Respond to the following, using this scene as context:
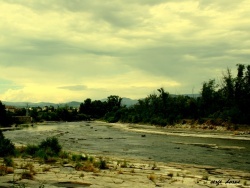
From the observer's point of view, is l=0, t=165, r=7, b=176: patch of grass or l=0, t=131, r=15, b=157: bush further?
l=0, t=131, r=15, b=157: bush

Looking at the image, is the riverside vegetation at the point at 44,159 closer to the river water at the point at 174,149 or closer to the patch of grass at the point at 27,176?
the patch of grass at the point at 27,176

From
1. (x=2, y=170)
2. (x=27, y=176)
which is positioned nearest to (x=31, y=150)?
(x=2, y=170)

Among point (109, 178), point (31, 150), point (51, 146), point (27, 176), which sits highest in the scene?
point (51, 146)

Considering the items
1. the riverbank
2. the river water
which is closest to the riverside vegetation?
the riverbank

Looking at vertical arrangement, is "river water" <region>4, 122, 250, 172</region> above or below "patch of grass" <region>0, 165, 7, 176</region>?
below

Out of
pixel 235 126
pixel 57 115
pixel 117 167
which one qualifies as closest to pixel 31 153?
pixel 117 167

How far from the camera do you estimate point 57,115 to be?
655 ft

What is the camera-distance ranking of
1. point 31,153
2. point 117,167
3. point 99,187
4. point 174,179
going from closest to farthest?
point 99,187
point 174,179
point 117,167
point 31,153

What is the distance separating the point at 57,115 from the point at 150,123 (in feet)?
290

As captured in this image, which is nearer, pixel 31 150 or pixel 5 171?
pixel 5 171

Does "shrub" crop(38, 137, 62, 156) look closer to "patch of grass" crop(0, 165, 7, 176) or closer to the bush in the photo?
the bush

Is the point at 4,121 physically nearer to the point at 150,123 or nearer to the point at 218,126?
the point at 150,123

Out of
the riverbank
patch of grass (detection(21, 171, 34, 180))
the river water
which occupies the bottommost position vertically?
the river water

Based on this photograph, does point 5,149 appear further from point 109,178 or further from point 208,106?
point 208,106
